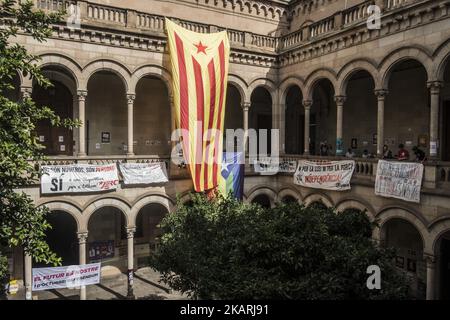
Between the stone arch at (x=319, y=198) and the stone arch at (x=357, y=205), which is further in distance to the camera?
the stone arch at (x=319, y=198)

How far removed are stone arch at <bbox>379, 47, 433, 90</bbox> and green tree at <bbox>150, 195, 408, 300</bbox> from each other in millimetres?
7322

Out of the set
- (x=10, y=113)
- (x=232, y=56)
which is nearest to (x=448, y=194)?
(x=232, y=56)

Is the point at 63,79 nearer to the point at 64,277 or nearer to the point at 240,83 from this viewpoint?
the point at 240,83

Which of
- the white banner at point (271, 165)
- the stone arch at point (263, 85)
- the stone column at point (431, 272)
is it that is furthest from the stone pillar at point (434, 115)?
the stone arch at point (263, 85)

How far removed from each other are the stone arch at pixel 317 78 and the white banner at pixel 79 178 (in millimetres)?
9997

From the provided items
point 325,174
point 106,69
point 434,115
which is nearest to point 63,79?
point 106,69

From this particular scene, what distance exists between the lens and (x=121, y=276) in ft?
65.0

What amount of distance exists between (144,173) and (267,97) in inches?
411

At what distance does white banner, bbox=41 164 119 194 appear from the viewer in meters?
15.0

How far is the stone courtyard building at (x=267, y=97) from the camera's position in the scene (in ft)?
45.4

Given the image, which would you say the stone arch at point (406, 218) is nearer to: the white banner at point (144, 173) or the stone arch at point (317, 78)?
the stone arch at point (317, 78)

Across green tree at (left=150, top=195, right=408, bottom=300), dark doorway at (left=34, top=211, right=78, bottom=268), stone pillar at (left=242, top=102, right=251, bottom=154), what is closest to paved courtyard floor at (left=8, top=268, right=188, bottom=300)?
dark doorway at (left=34, top=211, right=78, bottom=268)
